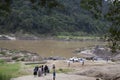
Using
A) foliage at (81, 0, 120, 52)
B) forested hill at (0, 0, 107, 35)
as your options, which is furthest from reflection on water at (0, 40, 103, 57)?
foliage at (81, 0, 120, 52)

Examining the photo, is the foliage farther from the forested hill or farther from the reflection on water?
the forested hill

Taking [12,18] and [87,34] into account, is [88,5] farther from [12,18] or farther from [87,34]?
[87,34]

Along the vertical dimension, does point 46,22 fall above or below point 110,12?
below

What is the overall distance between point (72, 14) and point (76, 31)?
14898mm

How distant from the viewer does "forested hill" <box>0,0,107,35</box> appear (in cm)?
11888

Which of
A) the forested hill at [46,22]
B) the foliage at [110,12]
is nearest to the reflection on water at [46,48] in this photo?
the forested hill at [46,22]

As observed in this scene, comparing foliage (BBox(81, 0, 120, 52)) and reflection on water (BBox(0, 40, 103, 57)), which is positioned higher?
foliage (BBox(81, 0, 120, 52))

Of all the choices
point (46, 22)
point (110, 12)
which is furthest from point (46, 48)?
point (110, 12)

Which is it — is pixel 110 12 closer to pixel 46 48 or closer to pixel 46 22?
pixel 46 48

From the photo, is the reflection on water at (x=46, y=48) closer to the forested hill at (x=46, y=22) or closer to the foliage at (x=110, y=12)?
the forested hill at (x=46, y=22)

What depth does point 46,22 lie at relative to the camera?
12812 cm

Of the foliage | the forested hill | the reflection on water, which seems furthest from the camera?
the forested hill

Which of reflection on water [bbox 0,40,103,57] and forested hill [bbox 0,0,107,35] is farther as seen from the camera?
forested hill [bbox 0,0,107,35]

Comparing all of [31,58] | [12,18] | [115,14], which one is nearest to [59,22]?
[12,18]
